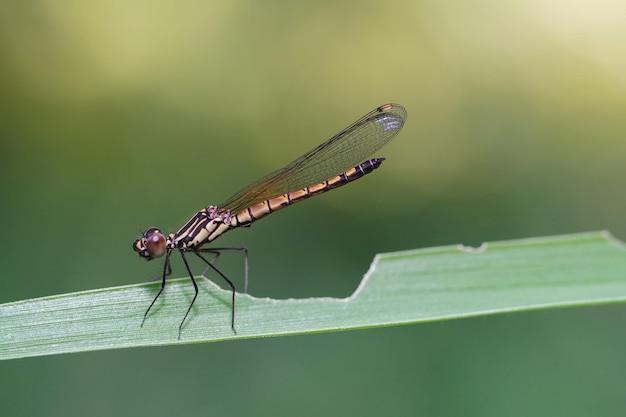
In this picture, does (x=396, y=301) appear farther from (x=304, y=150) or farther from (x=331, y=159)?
(x=304, y=150)

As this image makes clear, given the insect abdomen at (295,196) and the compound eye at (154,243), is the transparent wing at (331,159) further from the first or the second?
the compound eye at (154,243)

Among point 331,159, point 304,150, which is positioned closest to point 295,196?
point 331,159

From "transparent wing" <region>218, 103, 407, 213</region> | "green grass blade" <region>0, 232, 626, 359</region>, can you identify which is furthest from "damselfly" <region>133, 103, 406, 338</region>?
"green grass blade" <region>0, 232, 626, 359</region>

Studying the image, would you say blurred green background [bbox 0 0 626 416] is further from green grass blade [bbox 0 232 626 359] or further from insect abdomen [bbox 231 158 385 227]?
green grass blade [bbox 0 232 626 359]

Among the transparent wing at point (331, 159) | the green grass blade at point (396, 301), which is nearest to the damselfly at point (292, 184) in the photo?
the transparent wing at point (331, 159)

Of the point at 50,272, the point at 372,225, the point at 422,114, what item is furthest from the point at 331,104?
the point at 50,272

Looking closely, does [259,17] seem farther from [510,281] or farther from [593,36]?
[510,281]

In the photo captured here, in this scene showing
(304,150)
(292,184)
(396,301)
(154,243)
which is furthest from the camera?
(304,150)

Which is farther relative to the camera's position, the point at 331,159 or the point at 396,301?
the point at 331,159
